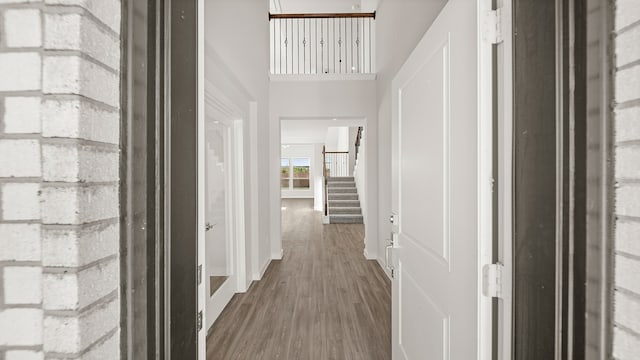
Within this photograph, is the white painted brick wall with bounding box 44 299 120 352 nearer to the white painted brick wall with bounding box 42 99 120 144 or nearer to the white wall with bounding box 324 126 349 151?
the white painted brick wall with bounding box 42 99 120 144

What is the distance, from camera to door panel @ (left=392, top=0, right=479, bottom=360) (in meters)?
1.10

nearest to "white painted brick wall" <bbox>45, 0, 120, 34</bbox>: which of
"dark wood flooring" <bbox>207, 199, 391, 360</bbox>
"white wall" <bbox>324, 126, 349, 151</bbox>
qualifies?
"dark wood flooring" <bbox>207, 199, 391, 360</bbox>

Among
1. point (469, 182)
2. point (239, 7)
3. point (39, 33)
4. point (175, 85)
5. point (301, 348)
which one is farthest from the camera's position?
point (239, 7)

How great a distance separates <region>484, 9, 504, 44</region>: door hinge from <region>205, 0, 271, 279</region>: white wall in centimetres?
188

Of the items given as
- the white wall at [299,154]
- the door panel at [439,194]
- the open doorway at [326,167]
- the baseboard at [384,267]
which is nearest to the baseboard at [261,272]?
the baseboard at [384,267]

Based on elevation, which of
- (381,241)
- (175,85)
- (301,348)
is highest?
(175,85)

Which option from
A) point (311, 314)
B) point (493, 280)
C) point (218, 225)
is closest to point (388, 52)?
point (218, 225)

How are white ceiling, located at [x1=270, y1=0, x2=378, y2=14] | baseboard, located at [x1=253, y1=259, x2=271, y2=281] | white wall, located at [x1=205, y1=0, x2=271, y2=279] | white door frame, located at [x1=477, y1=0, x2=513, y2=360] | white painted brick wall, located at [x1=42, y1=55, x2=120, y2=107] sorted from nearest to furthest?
white painted brick wall, located at [x1=42, y1=55, x2=120, y2=107], white door frame, located at [x1=477, y1=0, x2=513, y2=360], white wall, located at [x1=205, y1=0, x2=271, y2=279], baseboard, located at [x1=253, y1=259, x2=271, y2=281], white ceiling, located at [x1=270, y1=0, x2=378, y2=14]

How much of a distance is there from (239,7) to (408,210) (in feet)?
9.29

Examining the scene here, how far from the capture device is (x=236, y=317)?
296 centimetres

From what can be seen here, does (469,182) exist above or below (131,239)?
above

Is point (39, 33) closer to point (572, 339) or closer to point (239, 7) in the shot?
point (572, 339)


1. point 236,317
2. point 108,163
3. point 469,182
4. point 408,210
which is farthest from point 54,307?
point 236,317

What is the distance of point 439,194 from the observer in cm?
135
